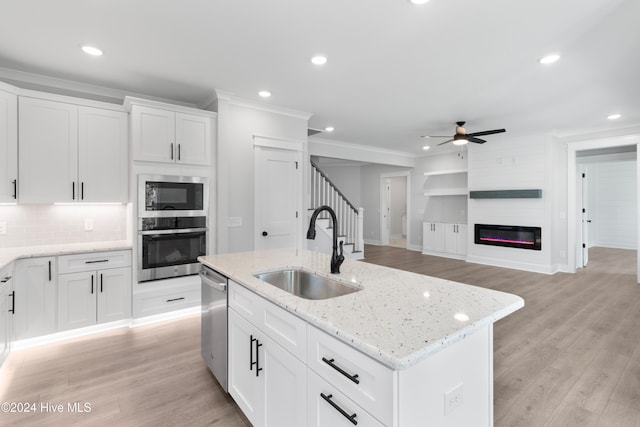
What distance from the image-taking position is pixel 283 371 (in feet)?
4.82

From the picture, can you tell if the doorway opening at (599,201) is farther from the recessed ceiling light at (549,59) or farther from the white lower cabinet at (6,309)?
the white lower cabinet at (6,309)

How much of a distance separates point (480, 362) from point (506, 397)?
4.48 ft

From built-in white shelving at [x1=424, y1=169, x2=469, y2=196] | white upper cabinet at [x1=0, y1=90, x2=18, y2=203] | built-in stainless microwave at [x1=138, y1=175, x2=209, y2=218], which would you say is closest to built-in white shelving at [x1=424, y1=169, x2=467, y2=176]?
built-in white shelving at [x1=424, y1=169, x2=469, y2=196]

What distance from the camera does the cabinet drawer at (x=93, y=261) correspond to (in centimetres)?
310

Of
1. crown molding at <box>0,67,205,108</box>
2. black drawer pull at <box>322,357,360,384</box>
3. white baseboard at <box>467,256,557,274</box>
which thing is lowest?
white baseboard at <box>467,256,557,274</box>

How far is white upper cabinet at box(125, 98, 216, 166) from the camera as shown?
135 inches

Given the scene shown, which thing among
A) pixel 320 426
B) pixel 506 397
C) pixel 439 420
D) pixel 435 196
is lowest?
pixel 506 397

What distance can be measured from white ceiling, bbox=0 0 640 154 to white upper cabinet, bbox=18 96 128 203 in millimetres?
451

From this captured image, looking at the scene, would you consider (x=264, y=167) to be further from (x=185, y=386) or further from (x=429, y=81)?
(x=185, y=386)

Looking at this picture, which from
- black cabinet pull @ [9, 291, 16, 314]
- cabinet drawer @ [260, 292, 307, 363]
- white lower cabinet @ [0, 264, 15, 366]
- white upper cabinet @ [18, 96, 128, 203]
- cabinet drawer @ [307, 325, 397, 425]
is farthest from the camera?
white upper cabinet @ [18, 96, 128, 203]

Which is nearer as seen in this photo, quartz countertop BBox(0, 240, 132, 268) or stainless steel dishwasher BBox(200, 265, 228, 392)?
stainless steel dishwasher BBox(200, 265, 228, 392)

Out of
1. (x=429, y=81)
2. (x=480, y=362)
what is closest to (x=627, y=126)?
(x=429, y=81)

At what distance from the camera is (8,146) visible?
2.94 metres

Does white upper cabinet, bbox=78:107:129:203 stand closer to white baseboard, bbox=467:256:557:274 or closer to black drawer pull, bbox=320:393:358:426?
black drawer pull, bbox=320:393:358:426
